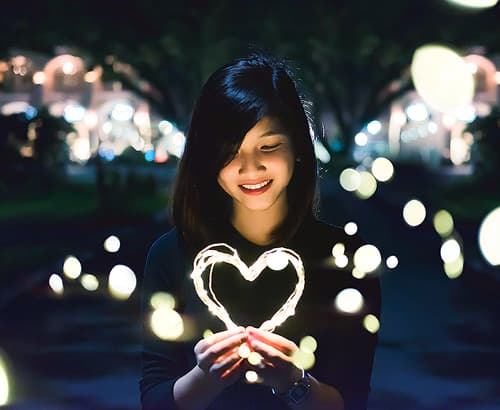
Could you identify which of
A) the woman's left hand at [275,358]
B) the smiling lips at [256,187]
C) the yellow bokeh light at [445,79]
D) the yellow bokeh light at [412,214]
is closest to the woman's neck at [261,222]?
the smiling lips at [256,187]

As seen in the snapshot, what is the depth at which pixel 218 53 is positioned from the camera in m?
32.8

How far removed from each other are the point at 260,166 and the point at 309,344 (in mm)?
399

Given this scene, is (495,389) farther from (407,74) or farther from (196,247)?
(407,74)

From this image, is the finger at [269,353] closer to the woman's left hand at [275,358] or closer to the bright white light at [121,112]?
the woman's left hand at [275,358]

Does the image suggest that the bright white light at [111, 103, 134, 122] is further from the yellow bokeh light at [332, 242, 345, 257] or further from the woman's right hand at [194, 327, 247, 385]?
the woman's right hand at [194, 327, 247, 385]

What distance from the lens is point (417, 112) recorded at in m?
65.6

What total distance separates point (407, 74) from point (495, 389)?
4510cm

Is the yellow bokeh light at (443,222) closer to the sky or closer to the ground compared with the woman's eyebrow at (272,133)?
closer to the sky

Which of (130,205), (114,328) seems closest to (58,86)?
(130,205)

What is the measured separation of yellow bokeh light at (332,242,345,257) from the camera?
2.11 m

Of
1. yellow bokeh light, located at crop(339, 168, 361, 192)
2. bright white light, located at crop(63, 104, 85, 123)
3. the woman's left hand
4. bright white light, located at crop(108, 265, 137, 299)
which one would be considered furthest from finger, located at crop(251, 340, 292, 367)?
bright white light, located at crop(63, 104, 85, 123)

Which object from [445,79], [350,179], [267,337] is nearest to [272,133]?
[267,337]

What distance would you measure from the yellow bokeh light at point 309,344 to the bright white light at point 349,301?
10cm

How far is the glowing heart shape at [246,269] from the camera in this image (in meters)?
1.89
